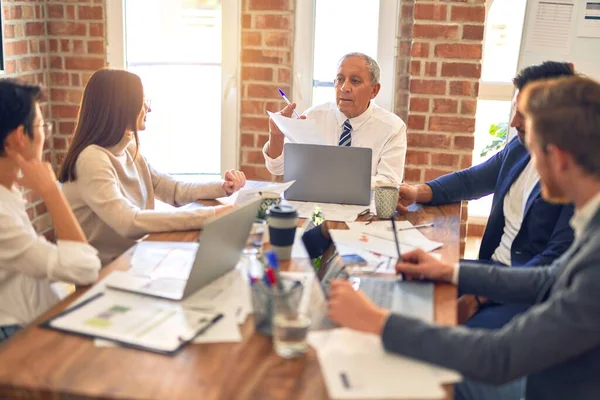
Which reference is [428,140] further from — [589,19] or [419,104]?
[589,19]

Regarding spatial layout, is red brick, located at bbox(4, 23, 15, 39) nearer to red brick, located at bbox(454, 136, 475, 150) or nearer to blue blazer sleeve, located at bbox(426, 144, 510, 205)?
blue blazer sleeve, located at bbox(426, 144, 510, 205)

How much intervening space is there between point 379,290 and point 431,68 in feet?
6.37

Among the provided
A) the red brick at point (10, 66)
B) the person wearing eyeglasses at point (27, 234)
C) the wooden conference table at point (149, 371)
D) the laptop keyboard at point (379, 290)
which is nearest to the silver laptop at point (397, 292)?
the laptop keyboard at point (379, 290)

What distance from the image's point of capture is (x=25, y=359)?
1221 mm

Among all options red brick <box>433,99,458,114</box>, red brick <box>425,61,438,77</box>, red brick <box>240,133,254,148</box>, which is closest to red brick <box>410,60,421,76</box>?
red brick <box>425,61,438,77</box>

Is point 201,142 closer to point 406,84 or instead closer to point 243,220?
point 406,84

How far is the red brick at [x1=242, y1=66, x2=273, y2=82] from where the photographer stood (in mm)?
3457

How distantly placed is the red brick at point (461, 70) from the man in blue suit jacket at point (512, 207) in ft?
2.92

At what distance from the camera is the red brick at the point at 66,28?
11.4 feet

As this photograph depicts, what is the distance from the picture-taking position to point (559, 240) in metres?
1.94

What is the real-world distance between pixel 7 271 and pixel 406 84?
2.34 metres

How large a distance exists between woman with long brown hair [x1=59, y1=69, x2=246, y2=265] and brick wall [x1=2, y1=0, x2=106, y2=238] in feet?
4.46

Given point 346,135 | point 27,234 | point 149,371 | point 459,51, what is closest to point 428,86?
point 459,51

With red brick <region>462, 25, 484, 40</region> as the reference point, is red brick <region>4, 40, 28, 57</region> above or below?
below
